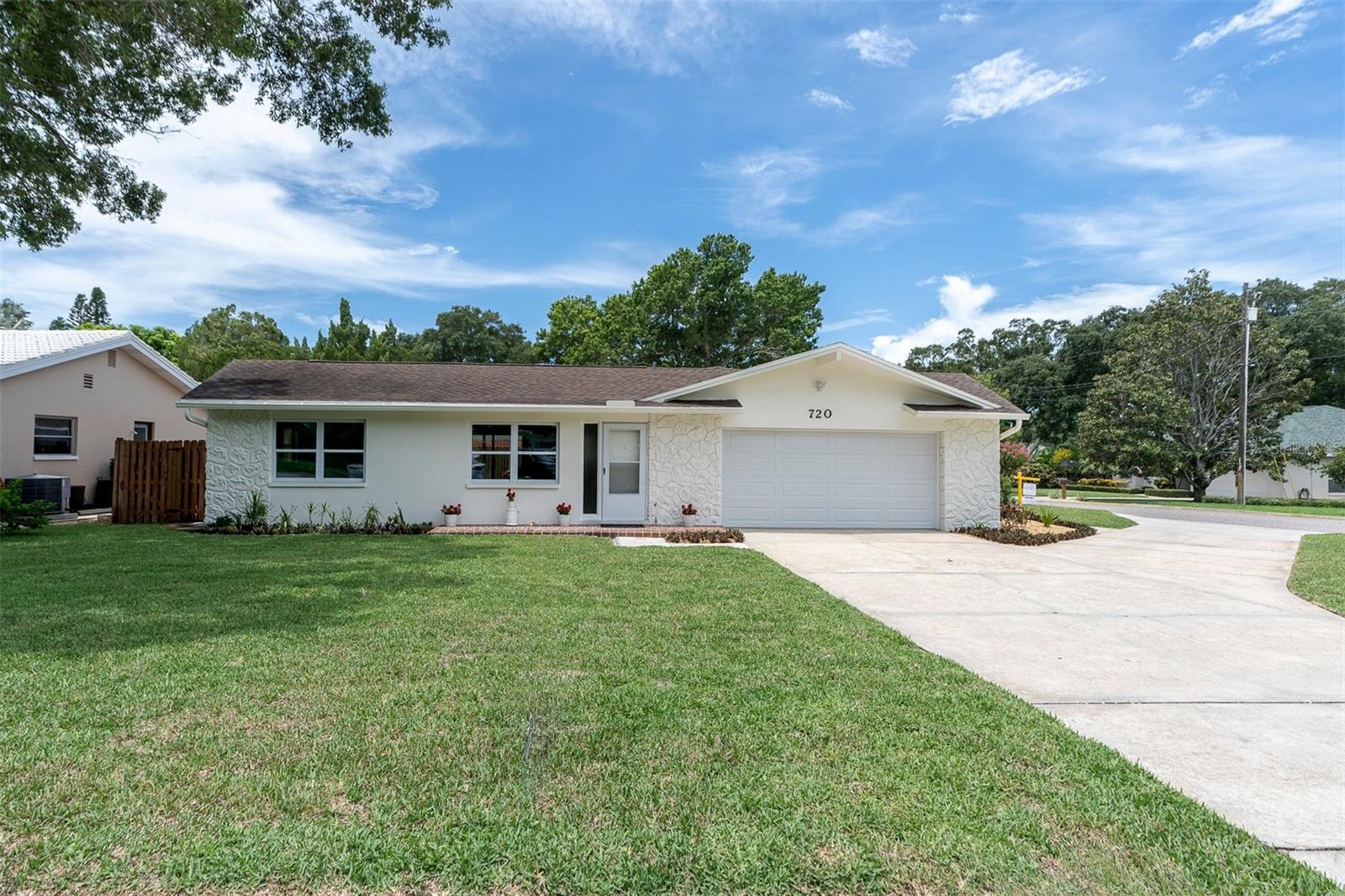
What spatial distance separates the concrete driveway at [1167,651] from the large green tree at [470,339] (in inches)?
1858

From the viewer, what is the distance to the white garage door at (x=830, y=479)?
14.6 m

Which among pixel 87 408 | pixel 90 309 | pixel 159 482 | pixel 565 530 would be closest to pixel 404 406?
pixel 565 530

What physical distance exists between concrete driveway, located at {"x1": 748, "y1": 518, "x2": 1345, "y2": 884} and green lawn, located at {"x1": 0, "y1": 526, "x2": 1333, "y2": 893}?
0.37 meters

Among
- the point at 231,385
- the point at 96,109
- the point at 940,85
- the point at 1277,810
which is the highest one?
the point at 940,85

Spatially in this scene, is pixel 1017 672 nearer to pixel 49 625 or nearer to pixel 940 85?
pixel 49 625

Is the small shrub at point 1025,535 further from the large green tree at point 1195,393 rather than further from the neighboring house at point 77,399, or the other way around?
→ the neighboring house at point 77,399

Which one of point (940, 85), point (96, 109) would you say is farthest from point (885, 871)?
point (96, 109)

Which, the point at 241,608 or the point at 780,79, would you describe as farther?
the point at 780,79

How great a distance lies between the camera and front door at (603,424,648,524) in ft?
46.5

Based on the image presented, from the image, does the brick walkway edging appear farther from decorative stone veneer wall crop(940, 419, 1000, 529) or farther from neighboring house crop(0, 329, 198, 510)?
neighboring house crop(0, 329, 198, 510)

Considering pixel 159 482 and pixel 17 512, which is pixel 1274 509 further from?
pixel 17 512

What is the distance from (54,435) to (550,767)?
65.5 feet

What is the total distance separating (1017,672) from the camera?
15.7ft

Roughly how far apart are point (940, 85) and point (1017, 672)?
11739 mm
